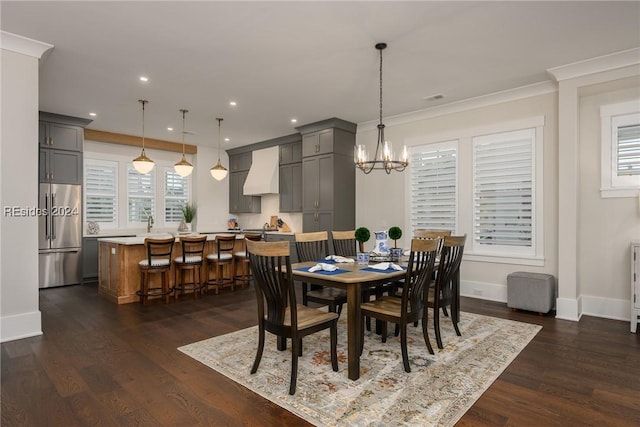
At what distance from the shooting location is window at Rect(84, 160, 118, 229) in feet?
23.2

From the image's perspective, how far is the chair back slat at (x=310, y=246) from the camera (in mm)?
3914

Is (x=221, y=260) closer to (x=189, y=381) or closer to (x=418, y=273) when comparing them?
(x=189, y=381)

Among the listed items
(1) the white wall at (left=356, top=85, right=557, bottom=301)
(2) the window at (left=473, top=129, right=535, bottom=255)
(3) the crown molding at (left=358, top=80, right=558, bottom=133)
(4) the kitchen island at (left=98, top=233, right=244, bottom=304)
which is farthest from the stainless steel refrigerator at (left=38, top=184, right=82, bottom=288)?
(2) the window at (left=473, top=129, right=535, bottom=255)

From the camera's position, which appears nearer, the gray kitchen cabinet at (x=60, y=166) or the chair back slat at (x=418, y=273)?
the chair back slat at (x=418, y=273)

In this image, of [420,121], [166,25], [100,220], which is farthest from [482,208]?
[100,220]

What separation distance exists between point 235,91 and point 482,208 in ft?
12.8

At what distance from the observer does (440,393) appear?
245 cm

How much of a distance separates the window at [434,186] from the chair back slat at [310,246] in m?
2.31

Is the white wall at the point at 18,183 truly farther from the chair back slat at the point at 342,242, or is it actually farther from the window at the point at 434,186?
the window at the point at 434,186

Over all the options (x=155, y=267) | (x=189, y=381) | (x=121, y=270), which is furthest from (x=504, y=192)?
(x=121, y=270)

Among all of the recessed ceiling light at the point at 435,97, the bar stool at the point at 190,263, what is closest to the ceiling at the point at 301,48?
the recessed ceiling light at the point at 435,97

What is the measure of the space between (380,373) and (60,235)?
6.07 m

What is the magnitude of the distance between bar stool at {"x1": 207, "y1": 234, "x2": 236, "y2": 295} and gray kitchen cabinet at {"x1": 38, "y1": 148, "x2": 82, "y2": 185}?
2951 mm

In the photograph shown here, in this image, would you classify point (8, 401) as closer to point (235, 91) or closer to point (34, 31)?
point (34, 31)
